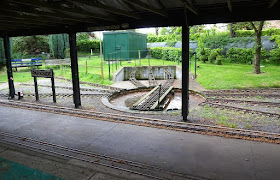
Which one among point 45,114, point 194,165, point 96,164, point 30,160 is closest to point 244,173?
point 194,165

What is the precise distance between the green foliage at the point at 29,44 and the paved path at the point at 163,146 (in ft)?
82.8

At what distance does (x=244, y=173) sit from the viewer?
4.30 meters

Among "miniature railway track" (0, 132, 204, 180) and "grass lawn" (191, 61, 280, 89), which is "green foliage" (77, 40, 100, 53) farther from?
"miniature railway track" (0, 132, 204, 180)

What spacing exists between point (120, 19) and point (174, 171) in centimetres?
476

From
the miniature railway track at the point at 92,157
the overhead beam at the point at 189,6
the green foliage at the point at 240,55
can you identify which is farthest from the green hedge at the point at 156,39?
the miniature railway track at the point at 92,157

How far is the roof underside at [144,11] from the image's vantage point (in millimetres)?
5141

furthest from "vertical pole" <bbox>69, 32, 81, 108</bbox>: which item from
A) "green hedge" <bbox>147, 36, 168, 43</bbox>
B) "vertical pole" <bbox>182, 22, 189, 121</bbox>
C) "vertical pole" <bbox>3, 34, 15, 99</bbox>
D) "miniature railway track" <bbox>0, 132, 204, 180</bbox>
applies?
"green hedge" <bbox>147, 36, 168, 43</bbox>

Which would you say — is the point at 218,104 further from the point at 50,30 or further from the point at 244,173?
the point at 50,30

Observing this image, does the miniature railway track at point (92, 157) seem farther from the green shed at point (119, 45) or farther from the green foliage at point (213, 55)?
the green foliage at point (213, 55)

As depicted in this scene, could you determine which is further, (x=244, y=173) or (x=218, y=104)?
(x=218, y=104)

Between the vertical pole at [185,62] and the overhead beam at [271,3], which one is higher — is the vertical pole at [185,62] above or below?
below

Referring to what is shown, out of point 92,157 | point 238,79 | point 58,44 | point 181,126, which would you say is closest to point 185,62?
point 181,126

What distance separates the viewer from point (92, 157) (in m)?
5.12

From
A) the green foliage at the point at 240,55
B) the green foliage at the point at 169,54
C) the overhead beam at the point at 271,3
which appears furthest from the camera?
the green foliage at the point at 169,54
